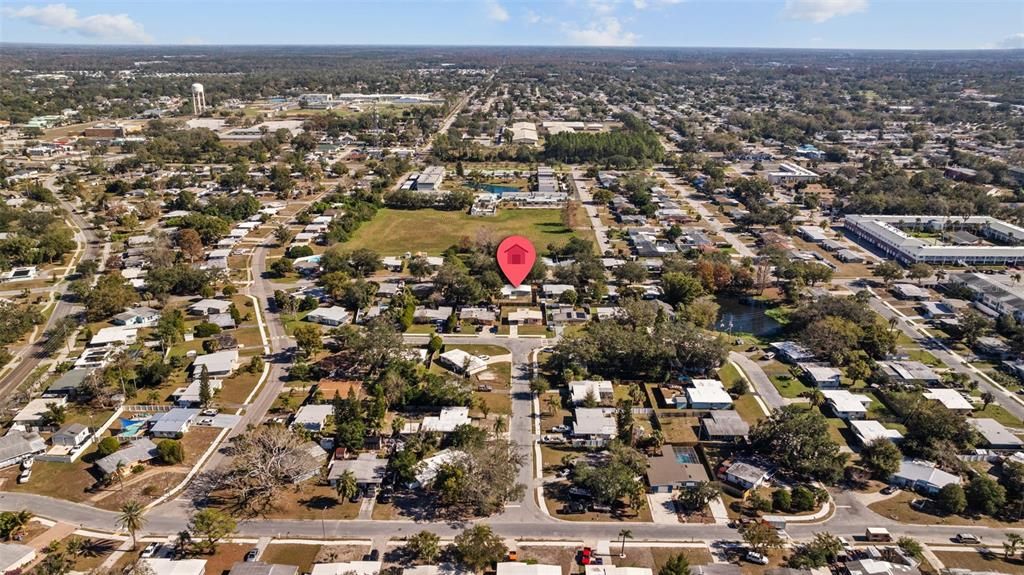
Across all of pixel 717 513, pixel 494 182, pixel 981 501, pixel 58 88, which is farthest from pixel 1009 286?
pixel 58 88

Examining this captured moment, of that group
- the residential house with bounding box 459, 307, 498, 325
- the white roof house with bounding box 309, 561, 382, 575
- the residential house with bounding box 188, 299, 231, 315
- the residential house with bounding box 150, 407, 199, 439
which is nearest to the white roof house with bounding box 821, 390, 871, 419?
the residential house with bounding box 459, 307, 498, 325

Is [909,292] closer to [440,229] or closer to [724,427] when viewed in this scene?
[724,427]

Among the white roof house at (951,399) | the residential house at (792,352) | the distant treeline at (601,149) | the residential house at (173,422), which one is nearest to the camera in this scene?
the residential house at (173,422)

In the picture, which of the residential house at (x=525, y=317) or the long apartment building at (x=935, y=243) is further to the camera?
the long apartment building at (x=935, y=243)

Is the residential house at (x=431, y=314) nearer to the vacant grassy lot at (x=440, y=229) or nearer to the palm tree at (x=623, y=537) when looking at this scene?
the vacant grassy lot at (x=440, y=229)

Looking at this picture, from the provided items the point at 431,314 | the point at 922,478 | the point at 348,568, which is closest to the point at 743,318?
the point at 922,478

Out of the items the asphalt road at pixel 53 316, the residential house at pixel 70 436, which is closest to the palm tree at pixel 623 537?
the residential house at pixel 70 436

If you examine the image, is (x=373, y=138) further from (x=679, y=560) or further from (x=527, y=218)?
(x=679, y=560)
